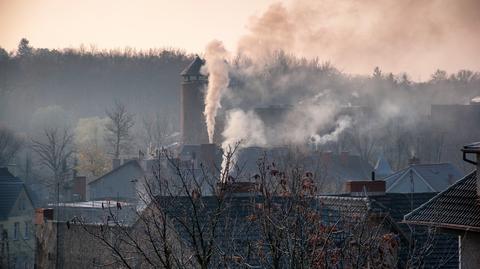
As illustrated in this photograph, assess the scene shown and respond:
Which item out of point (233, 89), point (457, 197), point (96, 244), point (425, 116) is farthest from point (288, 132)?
point (457, 197)

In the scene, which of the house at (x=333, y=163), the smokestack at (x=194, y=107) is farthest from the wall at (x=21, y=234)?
the smokestack at (x=194, y=107)

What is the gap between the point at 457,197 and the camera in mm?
16188

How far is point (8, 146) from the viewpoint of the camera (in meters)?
84.0

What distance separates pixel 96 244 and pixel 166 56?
359 feet

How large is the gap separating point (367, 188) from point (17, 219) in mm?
25921

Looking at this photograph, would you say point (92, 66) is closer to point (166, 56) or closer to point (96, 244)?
point (166, 56)

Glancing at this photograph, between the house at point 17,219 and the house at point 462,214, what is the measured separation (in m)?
29.4

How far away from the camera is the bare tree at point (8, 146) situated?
76.0 metres

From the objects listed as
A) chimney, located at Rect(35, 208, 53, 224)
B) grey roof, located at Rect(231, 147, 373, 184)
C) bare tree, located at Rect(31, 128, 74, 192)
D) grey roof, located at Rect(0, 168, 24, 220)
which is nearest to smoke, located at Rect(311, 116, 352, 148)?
grey roof, located at Rect(231, 147, 373, 184)

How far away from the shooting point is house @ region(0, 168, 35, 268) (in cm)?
4318

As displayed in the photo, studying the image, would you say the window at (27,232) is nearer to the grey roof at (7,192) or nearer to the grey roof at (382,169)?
the grey roof at (7,192)

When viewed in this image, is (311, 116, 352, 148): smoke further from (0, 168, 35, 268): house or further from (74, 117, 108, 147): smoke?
(0, 168, 35, 268): house

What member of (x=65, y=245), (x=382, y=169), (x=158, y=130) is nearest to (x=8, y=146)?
(x=158, y=130)

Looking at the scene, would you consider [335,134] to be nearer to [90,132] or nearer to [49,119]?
[90,132]
